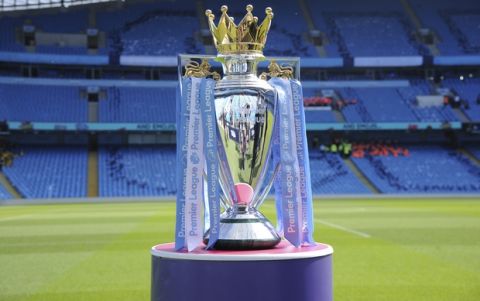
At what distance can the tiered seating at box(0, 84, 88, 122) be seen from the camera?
134 feet

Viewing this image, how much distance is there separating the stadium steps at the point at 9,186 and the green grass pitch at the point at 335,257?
617 inches

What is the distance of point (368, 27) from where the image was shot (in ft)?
164

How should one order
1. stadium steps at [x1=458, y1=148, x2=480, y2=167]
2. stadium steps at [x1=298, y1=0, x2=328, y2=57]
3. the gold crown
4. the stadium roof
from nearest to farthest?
the gold crown → the stadium roof → stadium steps at [x1=458, y1=148, x2=480, y2=167] → stadium steps at [x1=298, y1=0, x2=328, y2=57]

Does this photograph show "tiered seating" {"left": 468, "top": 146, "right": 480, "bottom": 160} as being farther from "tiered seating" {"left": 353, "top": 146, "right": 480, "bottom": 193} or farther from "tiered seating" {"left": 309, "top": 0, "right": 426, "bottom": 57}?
"tiered seating" {"left": 309, "top": 0, "right": 426, "bottom": 57}

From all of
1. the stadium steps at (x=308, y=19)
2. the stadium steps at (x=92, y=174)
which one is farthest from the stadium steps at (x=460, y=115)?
the stadium steps at (x=92, y=174)

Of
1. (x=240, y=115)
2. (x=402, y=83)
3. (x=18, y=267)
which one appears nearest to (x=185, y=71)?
(x=240, y=115)

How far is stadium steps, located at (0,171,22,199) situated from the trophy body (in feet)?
109

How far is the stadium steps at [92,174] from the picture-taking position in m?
36.8

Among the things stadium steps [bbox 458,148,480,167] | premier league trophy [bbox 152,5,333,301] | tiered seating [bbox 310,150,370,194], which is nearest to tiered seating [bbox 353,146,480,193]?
stadium steps [bbox 458,148,480,167]

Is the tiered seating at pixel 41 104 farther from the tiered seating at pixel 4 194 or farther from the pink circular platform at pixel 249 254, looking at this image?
the pink circular platform at pixel 249 254

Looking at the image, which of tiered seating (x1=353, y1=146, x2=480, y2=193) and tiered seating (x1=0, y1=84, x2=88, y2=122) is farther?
tiered seating (x1=0, y1=84, x2=88, y2=122)

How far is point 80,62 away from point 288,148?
40755 millimetres

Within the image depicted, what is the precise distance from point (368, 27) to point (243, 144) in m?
47.8

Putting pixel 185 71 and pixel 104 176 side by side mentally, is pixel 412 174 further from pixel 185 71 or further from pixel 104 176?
pixel 185 71
